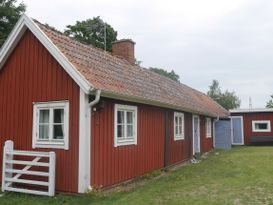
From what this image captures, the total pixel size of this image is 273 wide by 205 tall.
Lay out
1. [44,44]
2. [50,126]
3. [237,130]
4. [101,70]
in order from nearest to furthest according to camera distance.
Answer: [50,126], [44,44], [101,70], [237,130]

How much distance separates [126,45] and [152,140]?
210 inches

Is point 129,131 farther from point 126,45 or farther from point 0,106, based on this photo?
point 126,45

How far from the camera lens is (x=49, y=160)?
8.50m

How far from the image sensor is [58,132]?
9023 mm

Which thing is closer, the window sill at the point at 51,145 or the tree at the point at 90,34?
the window sill at the point at 51,145

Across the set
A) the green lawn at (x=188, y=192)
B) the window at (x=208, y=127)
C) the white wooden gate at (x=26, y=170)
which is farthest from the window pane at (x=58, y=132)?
the window at (x=208, y=127)

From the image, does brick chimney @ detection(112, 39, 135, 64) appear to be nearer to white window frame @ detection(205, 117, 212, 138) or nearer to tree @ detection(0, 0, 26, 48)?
white window frame @ detection(205, 117, 212, 138)

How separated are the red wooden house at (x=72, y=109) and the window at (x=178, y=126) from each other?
3.08 meters

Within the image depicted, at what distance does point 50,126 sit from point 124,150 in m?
2.30

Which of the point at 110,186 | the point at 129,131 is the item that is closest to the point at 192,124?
the point at 129,131

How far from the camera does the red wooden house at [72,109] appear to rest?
28.1 ft

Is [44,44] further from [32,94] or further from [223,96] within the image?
[223,96]

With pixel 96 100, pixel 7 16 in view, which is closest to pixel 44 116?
pixel 96 100

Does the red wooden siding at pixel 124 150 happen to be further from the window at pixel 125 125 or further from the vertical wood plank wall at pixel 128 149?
the window at pixel 125 125
